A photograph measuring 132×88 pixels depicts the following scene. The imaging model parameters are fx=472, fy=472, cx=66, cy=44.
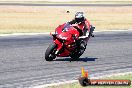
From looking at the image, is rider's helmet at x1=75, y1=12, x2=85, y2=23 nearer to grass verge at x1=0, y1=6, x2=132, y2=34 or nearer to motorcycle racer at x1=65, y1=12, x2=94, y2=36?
motorcycle racer at x1=65, y1=12, x2=94, y2=36

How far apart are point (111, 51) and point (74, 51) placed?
3711 mm

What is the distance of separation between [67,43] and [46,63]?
1324mm

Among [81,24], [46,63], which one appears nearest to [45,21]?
[81,24]

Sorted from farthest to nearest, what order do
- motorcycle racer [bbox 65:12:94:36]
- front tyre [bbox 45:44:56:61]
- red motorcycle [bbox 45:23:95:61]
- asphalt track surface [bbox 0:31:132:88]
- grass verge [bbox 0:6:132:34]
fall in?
grass verge [bbox 0:6:132:34]
motorcycle racer [bbox 65:12:94:36]
red motorcycle [bbox 45:23:95:61]
front tyre [bbox 45:44:56:61]
asphalt track surface [bbox 0:31:132:88]

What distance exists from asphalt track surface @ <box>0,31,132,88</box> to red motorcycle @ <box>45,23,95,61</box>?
29cm

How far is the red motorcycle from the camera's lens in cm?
1691

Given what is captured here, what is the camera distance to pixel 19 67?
14875 millimetres

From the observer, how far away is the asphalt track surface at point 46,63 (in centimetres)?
1305

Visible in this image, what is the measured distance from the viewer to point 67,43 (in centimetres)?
1702

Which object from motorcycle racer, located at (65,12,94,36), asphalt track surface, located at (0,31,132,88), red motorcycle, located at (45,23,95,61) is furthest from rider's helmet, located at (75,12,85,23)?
asphalt track surface, located at (0,31,132,88)

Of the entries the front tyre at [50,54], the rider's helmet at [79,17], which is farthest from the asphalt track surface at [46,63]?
the rider's helmet at [79,17]

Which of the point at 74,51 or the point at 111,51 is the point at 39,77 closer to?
the point at 74,51

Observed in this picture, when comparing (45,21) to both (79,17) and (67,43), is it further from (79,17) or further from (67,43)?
(67,43)

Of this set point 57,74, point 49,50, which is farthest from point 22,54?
point 57,74
